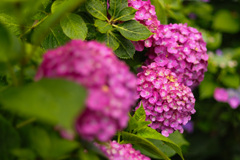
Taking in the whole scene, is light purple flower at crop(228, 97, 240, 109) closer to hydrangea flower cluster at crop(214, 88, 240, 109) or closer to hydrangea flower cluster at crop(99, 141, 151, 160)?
hydrangea flower cluster at crop(214, 88, 240, 109)

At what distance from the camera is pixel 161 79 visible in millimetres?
1110

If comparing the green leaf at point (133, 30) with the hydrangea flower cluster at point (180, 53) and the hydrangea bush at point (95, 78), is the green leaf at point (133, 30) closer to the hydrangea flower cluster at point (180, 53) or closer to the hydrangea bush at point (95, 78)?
the hydrangea bush at point (95, 78)

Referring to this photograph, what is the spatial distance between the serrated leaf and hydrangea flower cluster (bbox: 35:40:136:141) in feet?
1.57

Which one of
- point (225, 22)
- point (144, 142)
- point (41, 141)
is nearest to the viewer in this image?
point (41, 141)

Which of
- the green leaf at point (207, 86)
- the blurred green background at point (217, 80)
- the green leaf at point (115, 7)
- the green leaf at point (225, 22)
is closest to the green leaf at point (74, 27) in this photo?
the green leaf at point (115, 7)

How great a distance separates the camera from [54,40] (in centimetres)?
104

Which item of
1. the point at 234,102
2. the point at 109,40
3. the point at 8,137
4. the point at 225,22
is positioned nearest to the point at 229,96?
the point at 234,102

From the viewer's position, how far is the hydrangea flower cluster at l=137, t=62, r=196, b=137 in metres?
1.08

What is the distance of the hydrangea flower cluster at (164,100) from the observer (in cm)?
108

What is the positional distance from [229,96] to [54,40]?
1.96m

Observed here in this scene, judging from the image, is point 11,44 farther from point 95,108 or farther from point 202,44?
point 202,44

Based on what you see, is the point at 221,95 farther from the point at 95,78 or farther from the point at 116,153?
the point at 95,78

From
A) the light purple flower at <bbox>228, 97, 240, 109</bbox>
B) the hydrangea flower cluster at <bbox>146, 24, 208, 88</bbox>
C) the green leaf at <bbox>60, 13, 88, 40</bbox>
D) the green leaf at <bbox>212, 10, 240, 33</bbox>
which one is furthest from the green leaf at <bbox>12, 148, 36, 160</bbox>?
the green leaf at <bbox>212, 10, 240, 33</bbox>

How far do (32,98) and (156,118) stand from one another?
63 cm
